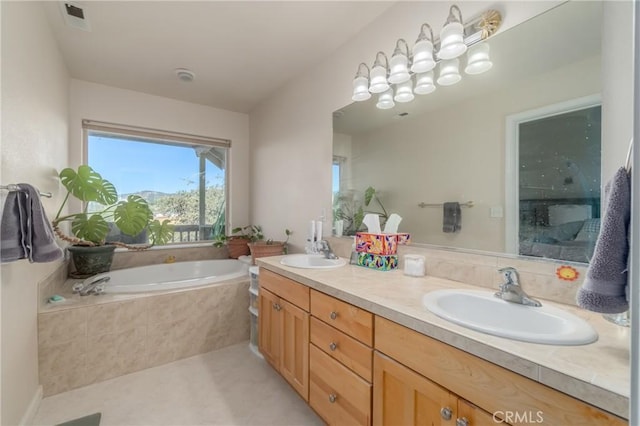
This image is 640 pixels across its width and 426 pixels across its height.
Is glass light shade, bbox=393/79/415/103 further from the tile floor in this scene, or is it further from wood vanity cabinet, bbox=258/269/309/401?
the tile floor

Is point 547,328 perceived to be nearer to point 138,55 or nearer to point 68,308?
point 68,308

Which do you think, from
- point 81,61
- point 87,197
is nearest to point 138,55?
point 81,61

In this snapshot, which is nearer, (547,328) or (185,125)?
(547,328)

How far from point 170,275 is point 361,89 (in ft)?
9.08

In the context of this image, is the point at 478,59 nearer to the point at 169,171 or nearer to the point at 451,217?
the point at 451,217

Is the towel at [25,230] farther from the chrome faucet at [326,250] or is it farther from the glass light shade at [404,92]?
the glass light shade at [404,92]

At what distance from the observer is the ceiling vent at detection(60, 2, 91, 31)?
172cm

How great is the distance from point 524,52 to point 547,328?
112 cm

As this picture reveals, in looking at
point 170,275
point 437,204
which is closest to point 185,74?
point 170,275

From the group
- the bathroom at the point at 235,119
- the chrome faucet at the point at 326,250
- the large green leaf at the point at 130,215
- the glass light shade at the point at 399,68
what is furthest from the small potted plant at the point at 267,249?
the glass light shade at the point at 399,68

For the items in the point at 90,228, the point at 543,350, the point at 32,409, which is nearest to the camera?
the point at 543,350

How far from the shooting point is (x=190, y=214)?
134 inches

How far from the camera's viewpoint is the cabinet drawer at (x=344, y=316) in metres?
1.12

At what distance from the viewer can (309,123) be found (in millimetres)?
2475
